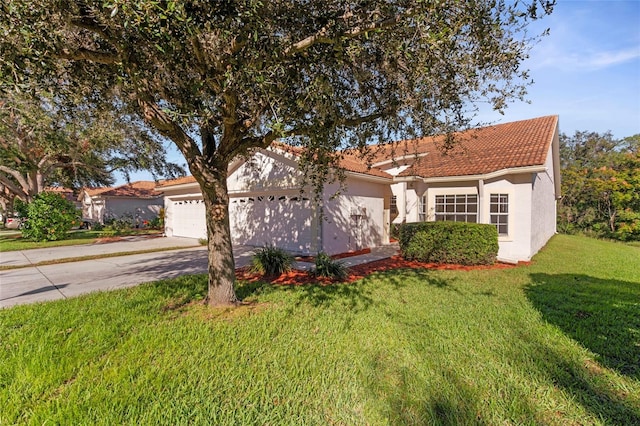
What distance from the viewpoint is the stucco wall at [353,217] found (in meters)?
A: 11.9

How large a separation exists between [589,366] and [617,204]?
28.3m

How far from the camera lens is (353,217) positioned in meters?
12.9

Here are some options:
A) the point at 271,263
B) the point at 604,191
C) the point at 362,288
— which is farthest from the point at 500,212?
the point at 604,191

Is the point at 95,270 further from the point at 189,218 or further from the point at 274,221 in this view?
the point at 189,218

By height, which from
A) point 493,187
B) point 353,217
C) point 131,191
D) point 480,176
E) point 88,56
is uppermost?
point 88,56

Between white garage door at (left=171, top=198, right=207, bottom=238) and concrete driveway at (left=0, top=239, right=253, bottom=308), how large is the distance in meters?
4.92

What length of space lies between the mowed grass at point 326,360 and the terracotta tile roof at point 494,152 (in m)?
5.53

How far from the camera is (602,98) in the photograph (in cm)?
869

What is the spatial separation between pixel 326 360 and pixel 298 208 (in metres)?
9.08

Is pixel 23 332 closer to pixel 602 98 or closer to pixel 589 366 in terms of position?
pixel 589 366

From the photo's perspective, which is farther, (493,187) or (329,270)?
(493,187)

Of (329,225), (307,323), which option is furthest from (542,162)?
(307,323)

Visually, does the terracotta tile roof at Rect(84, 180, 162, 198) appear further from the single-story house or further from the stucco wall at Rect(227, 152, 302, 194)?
the single-story house

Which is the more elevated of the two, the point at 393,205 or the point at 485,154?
the point at 485,154
